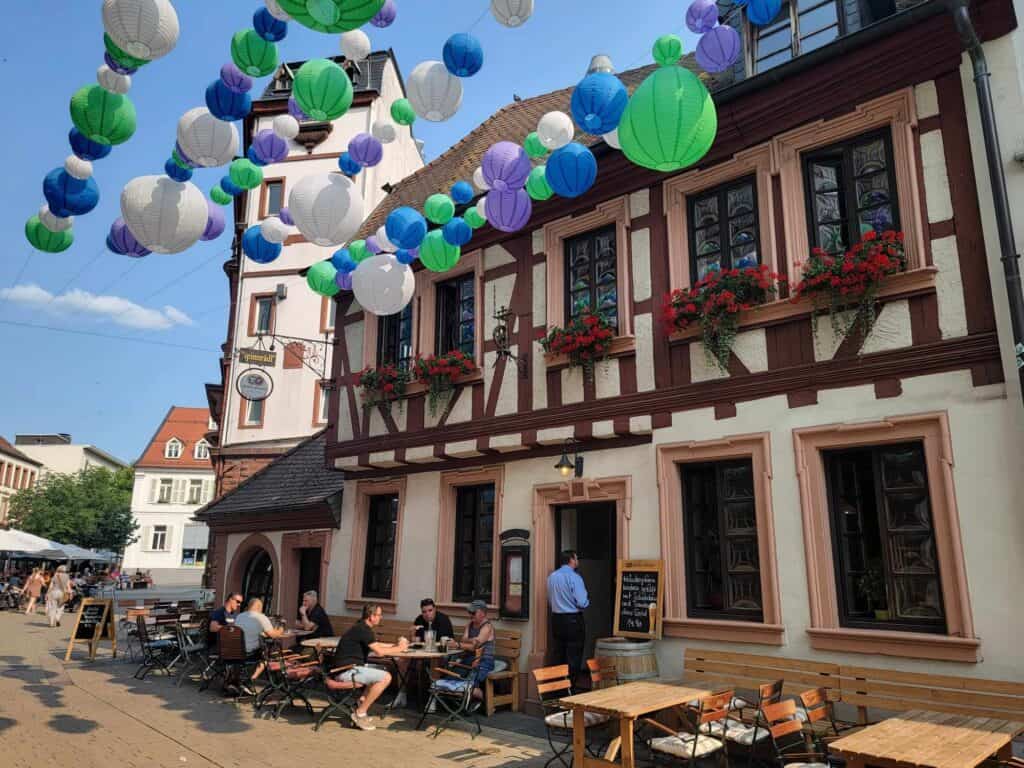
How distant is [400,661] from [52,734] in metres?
4.17

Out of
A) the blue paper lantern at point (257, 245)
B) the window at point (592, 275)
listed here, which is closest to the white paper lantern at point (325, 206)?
the blue paper lantern at point (257, 245)

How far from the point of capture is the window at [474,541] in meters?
10.7

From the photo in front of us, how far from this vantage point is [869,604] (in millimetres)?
6898

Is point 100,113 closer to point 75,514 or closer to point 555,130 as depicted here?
point 555,130

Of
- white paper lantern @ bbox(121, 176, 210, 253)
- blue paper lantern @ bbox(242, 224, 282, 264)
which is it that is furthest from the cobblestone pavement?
blue paper lantern @ bbox(242, 224, 282, 264)

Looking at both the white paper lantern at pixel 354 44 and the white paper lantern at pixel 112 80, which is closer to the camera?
the white paper lantern at pixel 112 80

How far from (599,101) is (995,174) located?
11.1 ft

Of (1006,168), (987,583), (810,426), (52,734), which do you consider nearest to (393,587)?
(52,734)

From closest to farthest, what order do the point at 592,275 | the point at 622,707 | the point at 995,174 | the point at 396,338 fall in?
the point at 622,707 → the point at 995,174 → the point at 592,275 → the point at 396,338

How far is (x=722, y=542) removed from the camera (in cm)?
799

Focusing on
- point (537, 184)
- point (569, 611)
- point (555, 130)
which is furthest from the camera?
point (569, 611)

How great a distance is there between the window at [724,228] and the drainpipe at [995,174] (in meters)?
2.26

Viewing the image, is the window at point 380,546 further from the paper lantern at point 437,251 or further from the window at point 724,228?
the window at point 724,228

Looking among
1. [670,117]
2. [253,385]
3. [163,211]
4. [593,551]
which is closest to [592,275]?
[670,117]
